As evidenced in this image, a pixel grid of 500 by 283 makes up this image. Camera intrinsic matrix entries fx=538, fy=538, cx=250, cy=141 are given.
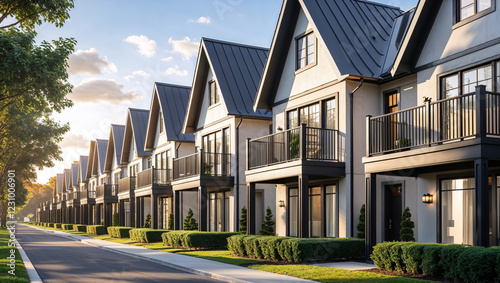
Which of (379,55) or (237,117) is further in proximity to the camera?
(237,117)

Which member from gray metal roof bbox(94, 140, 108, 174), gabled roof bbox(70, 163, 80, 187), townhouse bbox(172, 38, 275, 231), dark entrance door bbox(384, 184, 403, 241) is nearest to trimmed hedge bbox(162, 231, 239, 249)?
townhouse bbox(172, 38, 275, 231)

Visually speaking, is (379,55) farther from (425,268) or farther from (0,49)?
(0,49)

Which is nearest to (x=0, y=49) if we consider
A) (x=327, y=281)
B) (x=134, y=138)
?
(x=327, y=281)

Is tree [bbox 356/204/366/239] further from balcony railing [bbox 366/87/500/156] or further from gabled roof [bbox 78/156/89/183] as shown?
gabled roof [bbox 78/156/89/183]

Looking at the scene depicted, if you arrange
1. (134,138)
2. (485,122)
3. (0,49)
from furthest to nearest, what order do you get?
(134,138) < (0,49) < (485,122)

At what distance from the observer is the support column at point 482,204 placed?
41.9ft

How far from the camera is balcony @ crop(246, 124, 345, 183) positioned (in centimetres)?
1997

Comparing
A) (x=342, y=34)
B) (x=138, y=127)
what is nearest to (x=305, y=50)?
(x=342, y=34)

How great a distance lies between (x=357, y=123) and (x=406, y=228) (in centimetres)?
451

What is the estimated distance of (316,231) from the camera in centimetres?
2236

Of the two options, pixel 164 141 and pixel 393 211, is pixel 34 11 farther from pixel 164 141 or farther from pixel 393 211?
pixel 164 141

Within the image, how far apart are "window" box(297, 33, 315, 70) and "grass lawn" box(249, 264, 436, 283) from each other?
31.0 ft

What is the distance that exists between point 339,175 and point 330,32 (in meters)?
5.60

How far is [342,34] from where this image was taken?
21219 millimetres
